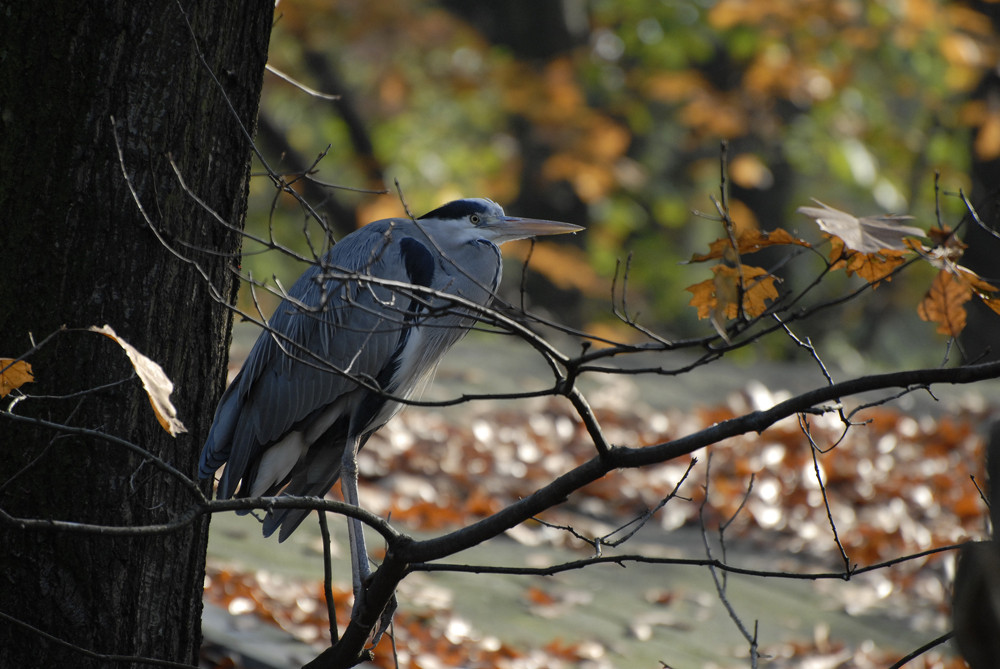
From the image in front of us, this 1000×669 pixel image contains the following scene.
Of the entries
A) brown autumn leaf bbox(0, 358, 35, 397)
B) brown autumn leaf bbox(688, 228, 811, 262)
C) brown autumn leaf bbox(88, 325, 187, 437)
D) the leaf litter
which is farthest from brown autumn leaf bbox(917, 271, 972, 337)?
the leaf litter

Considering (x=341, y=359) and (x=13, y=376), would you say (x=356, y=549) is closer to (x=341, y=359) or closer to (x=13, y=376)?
(x=341, y=359)

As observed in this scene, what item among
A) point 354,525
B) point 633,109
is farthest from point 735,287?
point 633,109

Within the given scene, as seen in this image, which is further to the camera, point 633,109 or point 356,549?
point 633,109

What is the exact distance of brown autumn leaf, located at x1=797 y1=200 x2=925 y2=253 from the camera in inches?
58.6

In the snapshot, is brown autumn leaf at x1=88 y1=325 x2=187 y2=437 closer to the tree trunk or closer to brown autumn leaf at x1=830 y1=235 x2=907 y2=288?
the tree trunk

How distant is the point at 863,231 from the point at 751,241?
18cm

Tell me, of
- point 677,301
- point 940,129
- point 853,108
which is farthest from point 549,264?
point 940,129

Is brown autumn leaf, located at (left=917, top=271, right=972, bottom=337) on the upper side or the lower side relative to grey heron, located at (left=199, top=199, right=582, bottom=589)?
Result: lower

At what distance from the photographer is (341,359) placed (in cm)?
309

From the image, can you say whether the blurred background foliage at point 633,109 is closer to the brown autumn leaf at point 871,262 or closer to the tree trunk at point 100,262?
the tree trunk at point 100,262

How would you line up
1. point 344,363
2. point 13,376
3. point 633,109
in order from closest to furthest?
point 13,376 < point 344,363 < point 633,109

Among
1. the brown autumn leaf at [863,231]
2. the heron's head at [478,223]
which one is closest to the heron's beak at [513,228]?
the heron's head at [478,223]

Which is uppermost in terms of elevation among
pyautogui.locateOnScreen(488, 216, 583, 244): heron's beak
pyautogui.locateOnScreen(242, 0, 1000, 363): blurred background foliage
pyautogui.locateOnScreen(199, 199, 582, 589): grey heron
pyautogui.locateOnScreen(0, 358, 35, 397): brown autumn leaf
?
pyautogui.locateOnScreen(242, 0, 1000, 363): blurred background foliage

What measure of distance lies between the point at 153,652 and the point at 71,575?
25 cm
